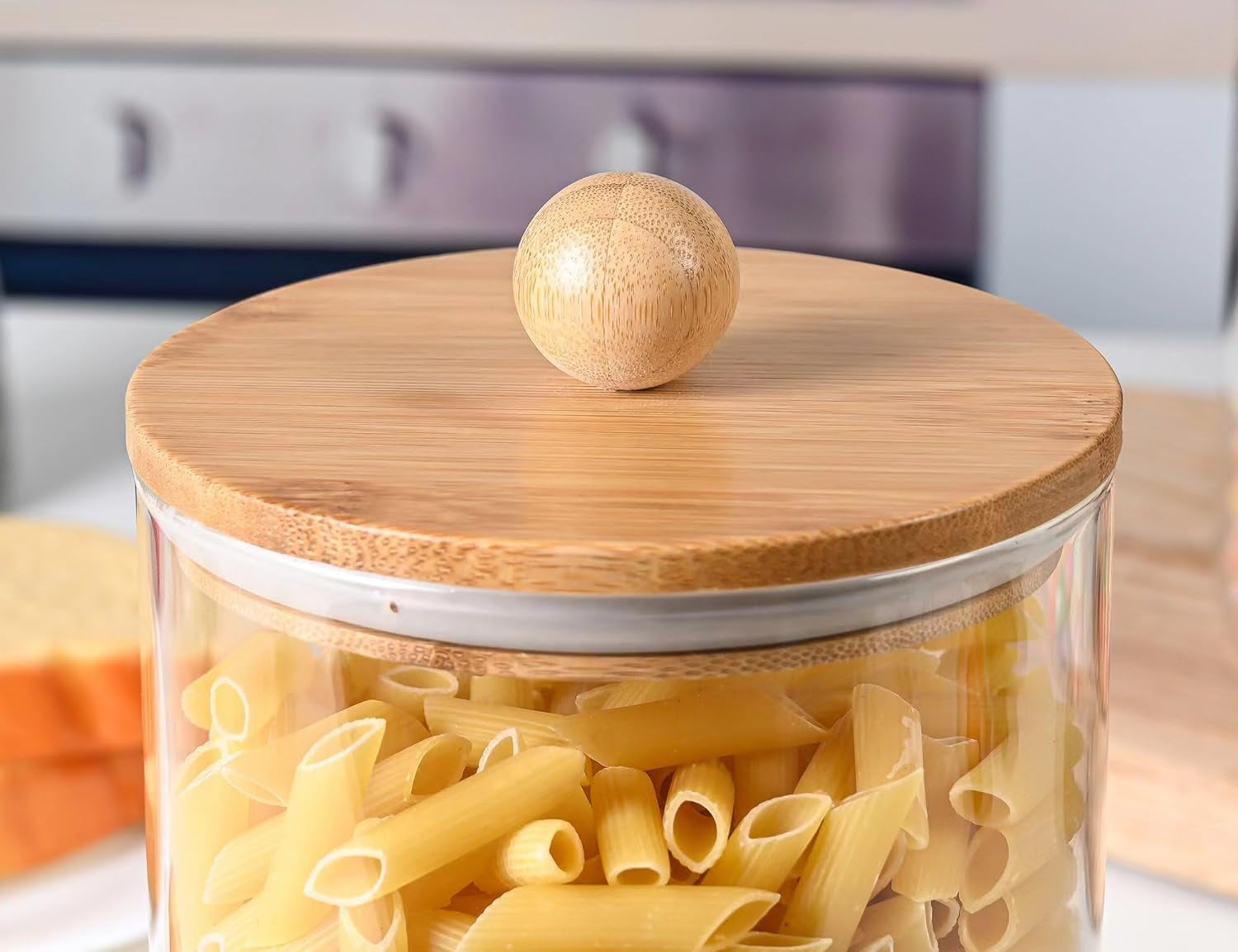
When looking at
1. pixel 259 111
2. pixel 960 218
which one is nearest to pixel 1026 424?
pixel 960 218

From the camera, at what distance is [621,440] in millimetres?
436

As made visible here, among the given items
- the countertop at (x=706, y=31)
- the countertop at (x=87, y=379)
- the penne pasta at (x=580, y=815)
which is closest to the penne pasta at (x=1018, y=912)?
the penne pasta at (x=580, y=815)

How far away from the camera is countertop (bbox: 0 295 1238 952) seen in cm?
130

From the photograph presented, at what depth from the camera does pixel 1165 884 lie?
2.28 ft

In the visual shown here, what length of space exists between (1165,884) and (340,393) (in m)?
0.44

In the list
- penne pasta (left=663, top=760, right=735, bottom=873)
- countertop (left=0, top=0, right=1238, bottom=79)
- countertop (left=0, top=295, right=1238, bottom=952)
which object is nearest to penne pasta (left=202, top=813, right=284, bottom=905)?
penne pasta (left=663, top=760, right=735, bottom=873)

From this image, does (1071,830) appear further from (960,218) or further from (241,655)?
(960,218)

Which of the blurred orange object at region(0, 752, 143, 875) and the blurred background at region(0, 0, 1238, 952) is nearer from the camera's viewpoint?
the blurred orange object at region(0, 752, 143, 875)

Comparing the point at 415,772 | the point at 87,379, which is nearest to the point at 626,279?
the point at 415,772

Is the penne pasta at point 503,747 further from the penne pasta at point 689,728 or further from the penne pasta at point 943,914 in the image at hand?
the penne pasta at point 943,914

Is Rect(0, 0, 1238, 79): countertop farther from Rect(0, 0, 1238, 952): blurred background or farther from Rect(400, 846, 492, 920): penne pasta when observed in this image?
Rect(400, 846, 492, 920): penne pasta

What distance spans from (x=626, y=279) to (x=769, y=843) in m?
0.16

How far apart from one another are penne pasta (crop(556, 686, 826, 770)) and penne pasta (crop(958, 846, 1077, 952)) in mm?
75

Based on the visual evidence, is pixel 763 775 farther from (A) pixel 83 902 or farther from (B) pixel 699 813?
(A) pixel 83 902
